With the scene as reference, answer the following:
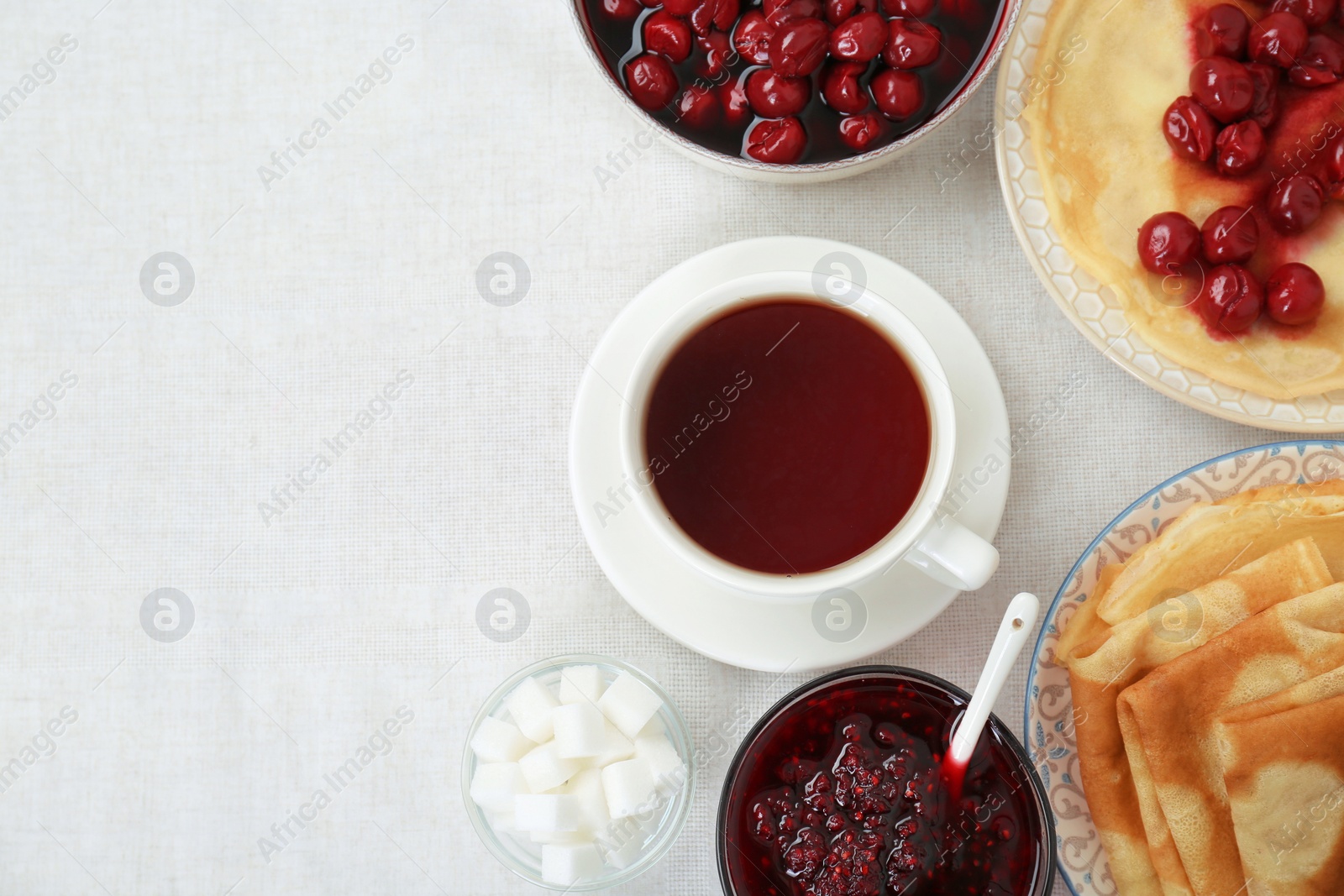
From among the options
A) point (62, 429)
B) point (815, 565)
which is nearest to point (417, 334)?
point (62, 429)

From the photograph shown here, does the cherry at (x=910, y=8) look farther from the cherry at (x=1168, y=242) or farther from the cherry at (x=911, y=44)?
the cherry at (x=1168, y=242)

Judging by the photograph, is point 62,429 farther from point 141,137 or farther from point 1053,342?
point 1053,342

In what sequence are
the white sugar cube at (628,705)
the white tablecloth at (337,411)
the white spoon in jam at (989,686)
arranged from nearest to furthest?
1. the white spoon in jam at (989,686)
2. the white sugar cube at (628,705)
3. the white tablecloth at (337,411)

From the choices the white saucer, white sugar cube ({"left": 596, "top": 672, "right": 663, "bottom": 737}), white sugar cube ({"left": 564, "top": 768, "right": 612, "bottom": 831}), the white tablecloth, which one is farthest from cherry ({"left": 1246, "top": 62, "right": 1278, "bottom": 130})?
white sugar cube ({"left": 564, "top": 768, "right": 612, "bottom": 831})

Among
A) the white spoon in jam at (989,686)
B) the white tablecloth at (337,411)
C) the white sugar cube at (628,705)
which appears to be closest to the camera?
the white spoon in jam at (989,686)

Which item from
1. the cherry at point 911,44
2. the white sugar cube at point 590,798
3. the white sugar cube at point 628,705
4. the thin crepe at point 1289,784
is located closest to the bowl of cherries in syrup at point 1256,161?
the cherry at point 911,44

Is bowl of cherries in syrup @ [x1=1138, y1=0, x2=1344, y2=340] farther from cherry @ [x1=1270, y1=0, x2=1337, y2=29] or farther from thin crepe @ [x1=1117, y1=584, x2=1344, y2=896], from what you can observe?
thin crepe @ [x1=1117, y1=584, x2=1344, y2=896]

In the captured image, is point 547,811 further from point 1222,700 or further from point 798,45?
point 798,45
